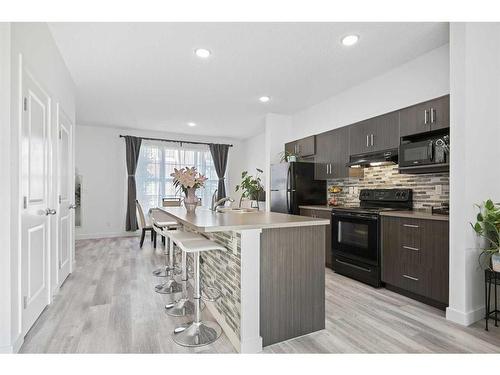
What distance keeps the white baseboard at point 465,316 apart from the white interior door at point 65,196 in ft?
13.0

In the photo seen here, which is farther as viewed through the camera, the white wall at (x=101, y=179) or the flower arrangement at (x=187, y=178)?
the white wall at (x=101, y=179)

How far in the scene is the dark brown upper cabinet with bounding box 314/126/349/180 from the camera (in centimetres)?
414

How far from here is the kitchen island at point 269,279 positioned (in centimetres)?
192

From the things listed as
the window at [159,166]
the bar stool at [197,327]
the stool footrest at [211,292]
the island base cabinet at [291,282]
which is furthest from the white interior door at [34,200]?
the window at [159,166]

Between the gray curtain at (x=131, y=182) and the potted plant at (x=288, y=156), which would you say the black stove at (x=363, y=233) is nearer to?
the potted plant at (x=288, y=156)

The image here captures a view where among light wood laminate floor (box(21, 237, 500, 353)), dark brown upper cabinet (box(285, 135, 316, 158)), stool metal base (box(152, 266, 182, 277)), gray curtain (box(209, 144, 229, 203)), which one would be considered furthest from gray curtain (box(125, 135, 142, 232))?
dark brown upper cabinet (box(285, 135, 316, 158))

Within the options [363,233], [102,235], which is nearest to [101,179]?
[102,235]

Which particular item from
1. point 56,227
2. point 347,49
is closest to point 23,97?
point 56,227

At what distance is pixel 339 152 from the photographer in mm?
4234

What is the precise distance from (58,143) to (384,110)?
4.02 m

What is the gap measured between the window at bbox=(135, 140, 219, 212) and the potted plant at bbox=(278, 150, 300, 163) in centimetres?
250

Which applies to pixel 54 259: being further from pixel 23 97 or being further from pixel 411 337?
pixel 411 337

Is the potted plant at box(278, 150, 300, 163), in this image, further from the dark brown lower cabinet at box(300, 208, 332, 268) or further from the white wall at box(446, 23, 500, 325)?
the white wall at box(446, 23, 500, 325)
